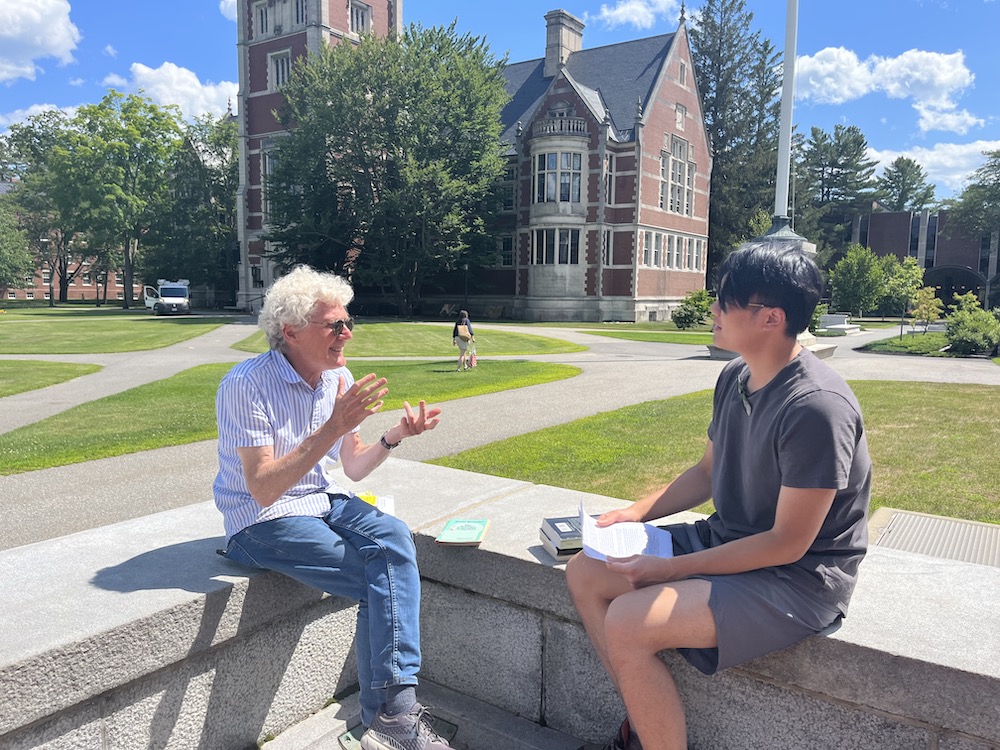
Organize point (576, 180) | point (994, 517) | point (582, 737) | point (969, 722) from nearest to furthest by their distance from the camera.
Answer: point (969, 722) → point (582, 737) → point (994, 517) → point (576, 180)

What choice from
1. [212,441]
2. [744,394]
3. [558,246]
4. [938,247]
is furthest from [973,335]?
[938,247]

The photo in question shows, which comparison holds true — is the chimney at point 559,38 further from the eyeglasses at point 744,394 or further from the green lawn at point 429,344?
the eyeglasses at point 744,394

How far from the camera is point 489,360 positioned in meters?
18.7

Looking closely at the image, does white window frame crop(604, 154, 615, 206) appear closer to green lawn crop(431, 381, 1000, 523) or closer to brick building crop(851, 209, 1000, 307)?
green lawn crop(431, 381, 1000, 523)

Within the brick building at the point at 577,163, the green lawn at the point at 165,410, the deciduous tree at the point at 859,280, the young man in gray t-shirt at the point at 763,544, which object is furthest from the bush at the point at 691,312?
the young man in gray t-shirt at the point at 763,544

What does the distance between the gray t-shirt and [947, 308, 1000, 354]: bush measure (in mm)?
24253

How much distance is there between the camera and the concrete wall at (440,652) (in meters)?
2.14

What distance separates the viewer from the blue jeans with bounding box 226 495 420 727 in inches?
101

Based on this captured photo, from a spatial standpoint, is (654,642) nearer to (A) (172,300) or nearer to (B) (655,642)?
(B) (655,642)

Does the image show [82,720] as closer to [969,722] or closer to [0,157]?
[969,722]

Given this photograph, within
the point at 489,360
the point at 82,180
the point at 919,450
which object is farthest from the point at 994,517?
the point at 82,180

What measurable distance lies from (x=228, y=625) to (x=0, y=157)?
297ft

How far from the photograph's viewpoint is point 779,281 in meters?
2.31

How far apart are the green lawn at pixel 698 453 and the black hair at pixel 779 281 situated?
12.8 ft
